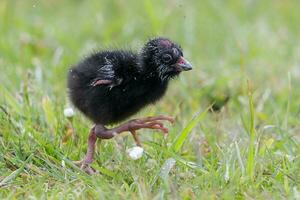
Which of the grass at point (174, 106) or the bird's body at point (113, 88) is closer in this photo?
the grass at point (174, 106)

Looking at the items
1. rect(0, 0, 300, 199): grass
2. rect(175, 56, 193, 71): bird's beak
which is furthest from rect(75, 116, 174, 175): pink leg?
rect(175, 56, 193, 71): bird's beak

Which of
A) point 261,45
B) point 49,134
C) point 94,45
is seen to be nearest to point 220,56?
point 261,45

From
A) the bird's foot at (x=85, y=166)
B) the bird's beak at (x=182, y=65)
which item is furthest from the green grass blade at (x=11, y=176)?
the bird's beak at (x=182, y=65)

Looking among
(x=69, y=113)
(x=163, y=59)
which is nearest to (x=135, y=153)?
(x=163, y=59)

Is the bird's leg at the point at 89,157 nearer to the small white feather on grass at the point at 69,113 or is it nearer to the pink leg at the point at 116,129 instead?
the pink leg at the point at 116,129

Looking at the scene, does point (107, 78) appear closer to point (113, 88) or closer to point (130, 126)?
point (113, 88)

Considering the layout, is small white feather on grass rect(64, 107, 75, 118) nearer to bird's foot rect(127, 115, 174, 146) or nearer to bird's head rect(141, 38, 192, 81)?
bird's foot rect(127, 115, 174, 146)
